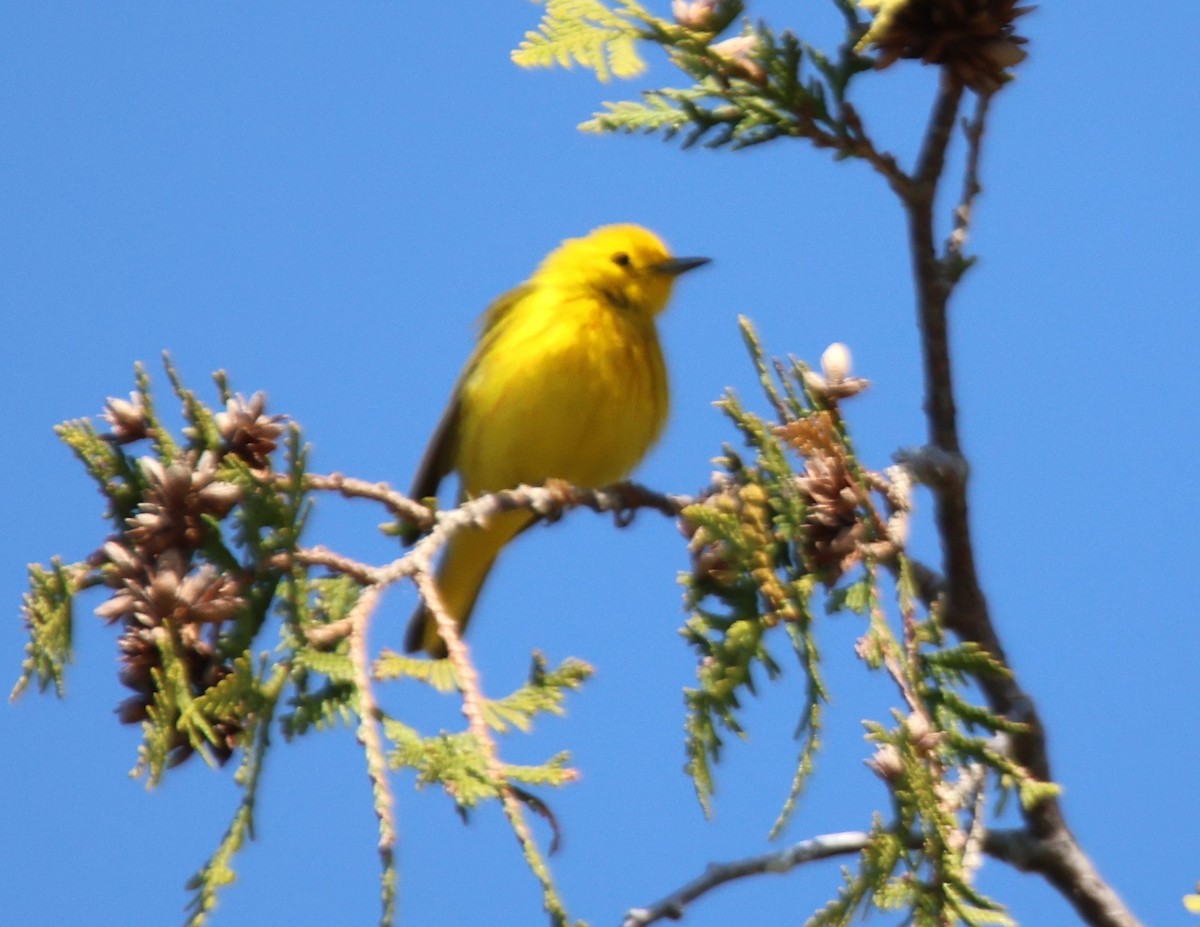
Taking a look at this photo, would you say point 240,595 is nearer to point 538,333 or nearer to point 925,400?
point 925,400

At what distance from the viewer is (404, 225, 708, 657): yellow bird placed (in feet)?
14.1

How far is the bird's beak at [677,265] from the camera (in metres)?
4.85

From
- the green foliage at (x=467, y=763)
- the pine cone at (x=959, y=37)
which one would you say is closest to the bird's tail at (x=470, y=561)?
the pine cone at (x=959, y=37)

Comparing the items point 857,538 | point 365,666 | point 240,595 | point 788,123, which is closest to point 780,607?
point 857,538

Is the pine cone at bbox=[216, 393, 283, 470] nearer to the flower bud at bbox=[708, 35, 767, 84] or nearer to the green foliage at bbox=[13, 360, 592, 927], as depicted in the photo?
the green foliage at bbox=[13, 360, 592, 927]

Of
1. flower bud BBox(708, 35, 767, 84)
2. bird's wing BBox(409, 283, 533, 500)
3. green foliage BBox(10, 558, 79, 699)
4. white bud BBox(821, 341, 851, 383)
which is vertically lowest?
white bud BBox(821, 341, 851, 383)

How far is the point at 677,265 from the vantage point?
16.0ft

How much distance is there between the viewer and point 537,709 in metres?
1.99

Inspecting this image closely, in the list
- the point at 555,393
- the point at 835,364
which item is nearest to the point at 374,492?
the point at 835,364

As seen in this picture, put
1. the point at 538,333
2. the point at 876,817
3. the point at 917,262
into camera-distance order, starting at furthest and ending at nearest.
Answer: the point at 538,333 → the point at 917,262 → the point at 876,817

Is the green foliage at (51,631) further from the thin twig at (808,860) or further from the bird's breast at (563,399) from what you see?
the bird's breast at (563,399)

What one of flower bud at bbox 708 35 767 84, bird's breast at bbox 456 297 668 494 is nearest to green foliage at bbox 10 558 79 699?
flower bud at bbox 708 35 767 84

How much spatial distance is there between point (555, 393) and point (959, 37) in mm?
2105

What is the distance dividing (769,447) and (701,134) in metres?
0.75
